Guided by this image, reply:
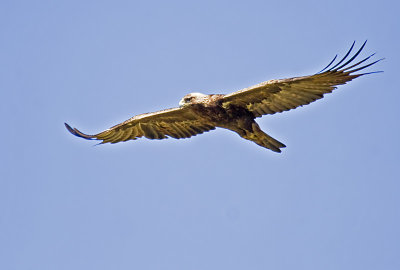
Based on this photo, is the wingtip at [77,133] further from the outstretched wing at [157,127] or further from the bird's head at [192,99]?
the bird's head at [192,99]

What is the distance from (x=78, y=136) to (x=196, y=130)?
242 centimetres

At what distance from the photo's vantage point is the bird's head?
1712cm

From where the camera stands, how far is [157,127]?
18.5m

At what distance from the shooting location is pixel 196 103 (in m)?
17.1

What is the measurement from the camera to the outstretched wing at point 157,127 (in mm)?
18094

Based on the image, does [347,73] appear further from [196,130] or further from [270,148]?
[196,130]

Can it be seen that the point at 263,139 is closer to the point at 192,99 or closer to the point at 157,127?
the point at 192,99

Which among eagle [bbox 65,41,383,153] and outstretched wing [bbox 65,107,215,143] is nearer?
eagle [bbox 65,41,383,153]

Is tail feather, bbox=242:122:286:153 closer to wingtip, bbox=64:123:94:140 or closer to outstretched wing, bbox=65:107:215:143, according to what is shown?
outstretched wing, bbox=65:107:215:143

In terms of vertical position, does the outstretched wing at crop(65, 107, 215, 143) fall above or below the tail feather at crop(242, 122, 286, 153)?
above

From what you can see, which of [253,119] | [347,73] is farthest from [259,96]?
[347,73]

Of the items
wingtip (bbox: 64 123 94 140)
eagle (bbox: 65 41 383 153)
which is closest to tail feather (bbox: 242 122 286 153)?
eagle (bbox: 65 41 383 153)

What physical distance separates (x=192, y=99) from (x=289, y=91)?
191 centimetres

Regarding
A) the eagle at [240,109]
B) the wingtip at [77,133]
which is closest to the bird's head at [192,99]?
the eagle at [240,109]
